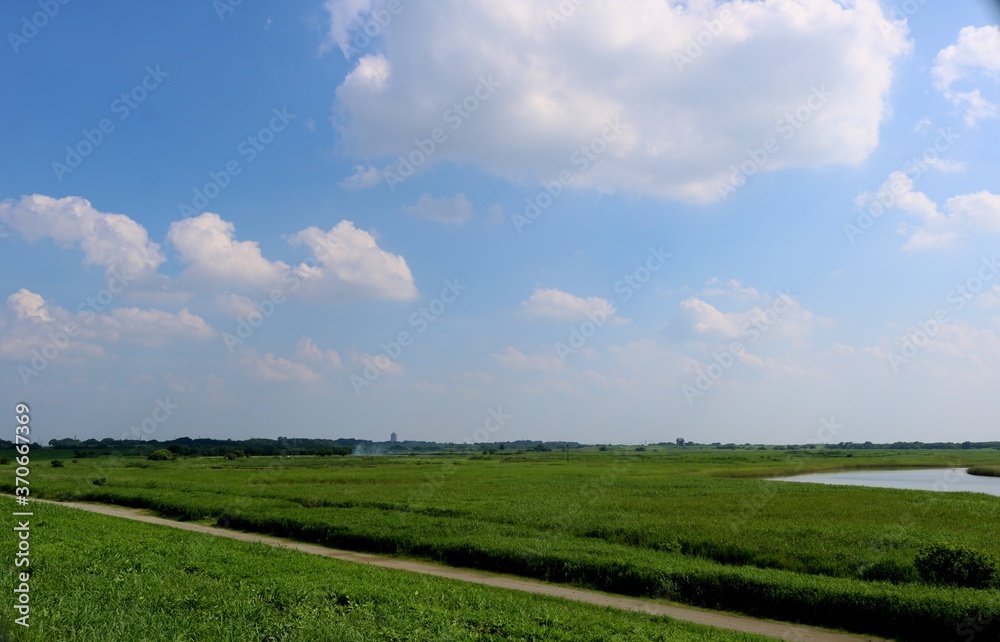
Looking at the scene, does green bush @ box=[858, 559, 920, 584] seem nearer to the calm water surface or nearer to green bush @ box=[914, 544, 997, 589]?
green bush @ box=[914, 544, 997, 589]

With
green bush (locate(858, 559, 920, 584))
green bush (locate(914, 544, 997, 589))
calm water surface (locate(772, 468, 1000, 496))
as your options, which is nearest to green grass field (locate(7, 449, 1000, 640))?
green bush (locate(858, 559, 920, 584))

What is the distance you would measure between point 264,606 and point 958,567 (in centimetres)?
1794

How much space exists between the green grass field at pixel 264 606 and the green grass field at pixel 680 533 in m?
3.92

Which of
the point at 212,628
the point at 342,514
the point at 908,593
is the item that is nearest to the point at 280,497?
the point at 342,514

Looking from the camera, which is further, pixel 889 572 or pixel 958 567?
pixel 889 572

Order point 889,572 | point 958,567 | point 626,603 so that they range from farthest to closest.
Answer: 1. point 889,572
2. point 958,567
3. point 626,603

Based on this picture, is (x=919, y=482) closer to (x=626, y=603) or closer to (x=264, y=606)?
(x=626, y=603)

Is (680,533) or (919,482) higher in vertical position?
(680,533)

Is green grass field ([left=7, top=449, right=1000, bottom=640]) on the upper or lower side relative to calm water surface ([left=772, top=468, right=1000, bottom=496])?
upper

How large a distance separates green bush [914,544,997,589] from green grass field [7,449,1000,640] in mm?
538

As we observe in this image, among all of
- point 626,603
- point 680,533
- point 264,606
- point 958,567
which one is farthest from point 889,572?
point 264,606

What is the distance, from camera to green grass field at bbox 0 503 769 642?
414 inches

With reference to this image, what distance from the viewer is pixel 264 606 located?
12023 millimetres

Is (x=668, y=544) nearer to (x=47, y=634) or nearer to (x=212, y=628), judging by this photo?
(x=212, y=628)
